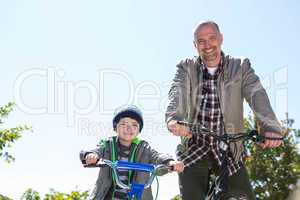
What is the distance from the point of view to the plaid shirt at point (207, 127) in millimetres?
3893

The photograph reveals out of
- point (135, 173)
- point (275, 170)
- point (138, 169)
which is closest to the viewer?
point (138, 169)

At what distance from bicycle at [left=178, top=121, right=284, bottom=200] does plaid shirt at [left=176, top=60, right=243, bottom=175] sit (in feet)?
Result: 0.33

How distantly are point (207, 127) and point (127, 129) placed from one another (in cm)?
122

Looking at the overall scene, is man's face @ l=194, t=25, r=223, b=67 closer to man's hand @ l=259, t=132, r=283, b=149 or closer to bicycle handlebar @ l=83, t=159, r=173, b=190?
man's hand @ l=259, t=132, r=283, b=149

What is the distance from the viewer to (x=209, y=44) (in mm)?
4113

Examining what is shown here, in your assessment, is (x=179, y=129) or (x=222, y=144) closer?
(x=179, y=129)

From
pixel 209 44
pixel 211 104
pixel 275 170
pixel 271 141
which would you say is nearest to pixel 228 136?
pixel 271 141

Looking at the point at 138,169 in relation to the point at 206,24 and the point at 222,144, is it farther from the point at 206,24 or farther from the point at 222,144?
the point at 206,24

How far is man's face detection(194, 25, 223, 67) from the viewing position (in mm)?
4102

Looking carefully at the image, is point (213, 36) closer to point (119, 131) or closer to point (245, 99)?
point (245, 99)

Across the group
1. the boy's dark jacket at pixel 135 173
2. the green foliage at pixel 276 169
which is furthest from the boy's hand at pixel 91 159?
the green foliage at pixel 276 169

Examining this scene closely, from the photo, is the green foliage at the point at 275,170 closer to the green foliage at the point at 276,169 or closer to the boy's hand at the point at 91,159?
the green foliage at the point at 276,169

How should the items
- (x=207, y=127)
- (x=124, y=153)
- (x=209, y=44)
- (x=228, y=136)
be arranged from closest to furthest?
(x=228, y=136), (x=207, y=127), (x=209, y=44), (x=124, y=153)

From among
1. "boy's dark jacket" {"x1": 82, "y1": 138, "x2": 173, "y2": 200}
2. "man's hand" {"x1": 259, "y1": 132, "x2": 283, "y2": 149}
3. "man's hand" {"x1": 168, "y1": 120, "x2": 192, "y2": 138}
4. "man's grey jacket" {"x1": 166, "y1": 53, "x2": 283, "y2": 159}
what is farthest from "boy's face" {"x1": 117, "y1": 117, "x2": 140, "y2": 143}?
"man's hand" {"x1": 259, "y1": 132, "x2": 283, "y2": 149}
